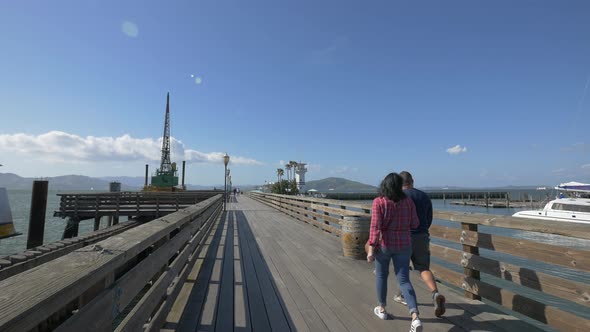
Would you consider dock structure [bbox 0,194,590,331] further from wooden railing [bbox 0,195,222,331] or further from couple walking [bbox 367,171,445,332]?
couple walking [bbox 367,171,445,332]

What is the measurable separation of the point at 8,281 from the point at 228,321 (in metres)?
2.57

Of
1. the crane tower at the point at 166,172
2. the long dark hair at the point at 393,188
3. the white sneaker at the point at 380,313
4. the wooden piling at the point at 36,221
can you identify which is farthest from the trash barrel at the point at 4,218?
the crane tower at the point at 166,172

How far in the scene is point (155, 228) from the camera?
9.45 ft

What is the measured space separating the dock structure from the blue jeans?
319mm

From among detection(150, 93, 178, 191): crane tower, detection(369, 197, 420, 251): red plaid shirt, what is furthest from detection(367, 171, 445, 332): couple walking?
detection(150, 93, 178, 191): crane tower

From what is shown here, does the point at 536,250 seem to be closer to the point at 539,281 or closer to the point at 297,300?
the point at 539,281

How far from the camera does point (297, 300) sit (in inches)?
162

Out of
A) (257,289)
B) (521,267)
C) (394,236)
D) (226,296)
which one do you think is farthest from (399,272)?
(226,296)

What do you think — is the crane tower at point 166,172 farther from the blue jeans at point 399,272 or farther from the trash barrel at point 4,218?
the blue jeans at point 399,272

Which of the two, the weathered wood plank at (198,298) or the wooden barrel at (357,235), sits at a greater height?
the wooden barrel at (357,235)

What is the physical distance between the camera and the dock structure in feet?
4.62

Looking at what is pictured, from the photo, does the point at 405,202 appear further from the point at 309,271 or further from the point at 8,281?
the point at 8,281

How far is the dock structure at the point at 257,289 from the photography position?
4.62ft

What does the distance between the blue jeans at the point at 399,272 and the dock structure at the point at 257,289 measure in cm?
32
